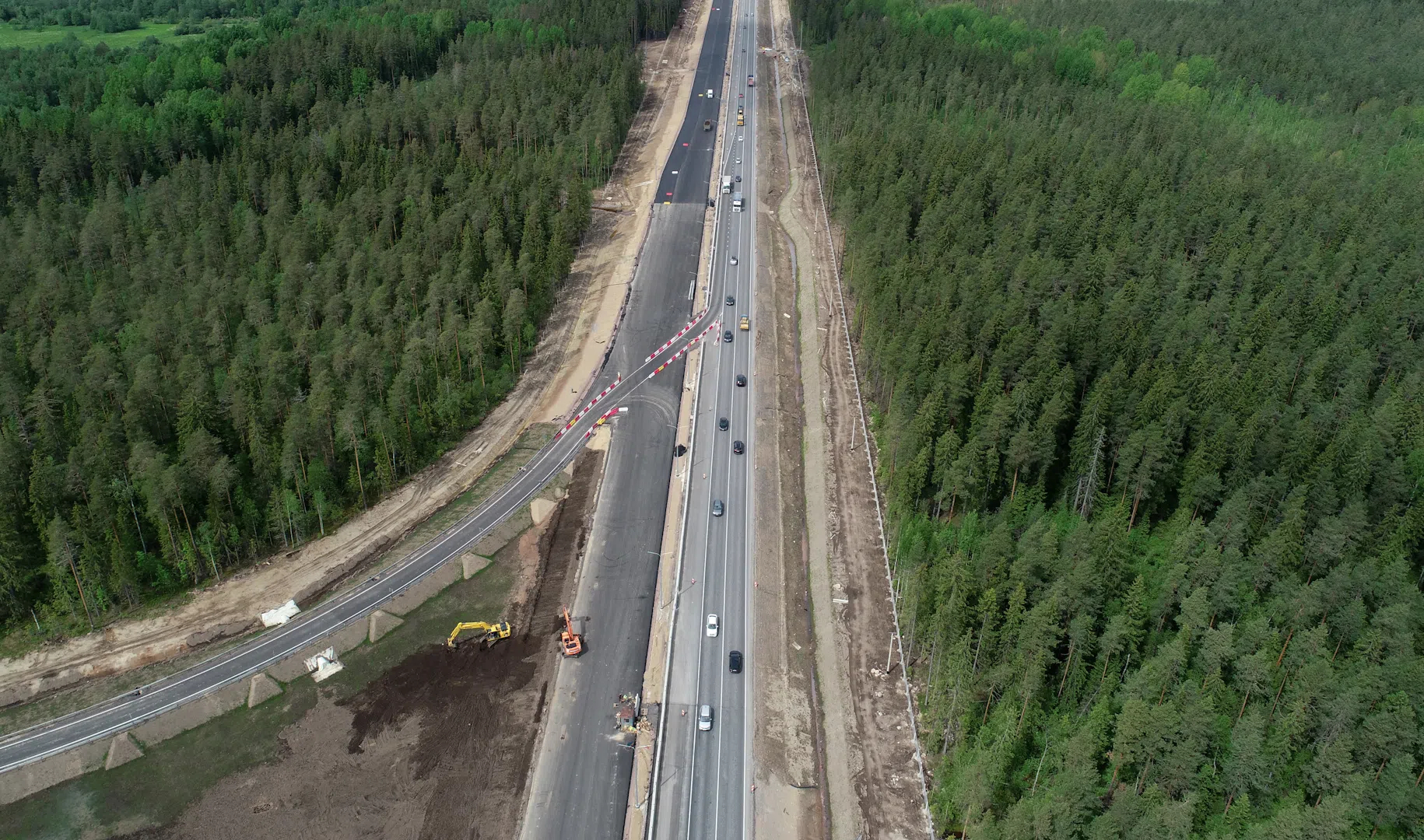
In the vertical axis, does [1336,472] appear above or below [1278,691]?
above

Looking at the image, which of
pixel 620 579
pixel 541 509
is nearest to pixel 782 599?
pixel 620 579

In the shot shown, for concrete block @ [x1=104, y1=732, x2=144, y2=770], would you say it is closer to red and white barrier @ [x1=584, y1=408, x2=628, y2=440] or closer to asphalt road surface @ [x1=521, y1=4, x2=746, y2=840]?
asphalt road surface @ [x1=521, y1=4, x2=746, y2=840]

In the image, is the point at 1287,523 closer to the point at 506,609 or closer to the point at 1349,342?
the point at 1349,342

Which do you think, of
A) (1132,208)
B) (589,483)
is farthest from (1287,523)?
(1132,208)

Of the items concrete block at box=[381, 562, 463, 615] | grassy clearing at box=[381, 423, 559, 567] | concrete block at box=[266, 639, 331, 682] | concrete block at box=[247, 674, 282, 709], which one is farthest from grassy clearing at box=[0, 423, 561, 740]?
concrete block at box=[247, 674, 282, 709]

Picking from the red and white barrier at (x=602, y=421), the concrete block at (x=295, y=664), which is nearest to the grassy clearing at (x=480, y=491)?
the red and white barrier at (x=602, y=421)
